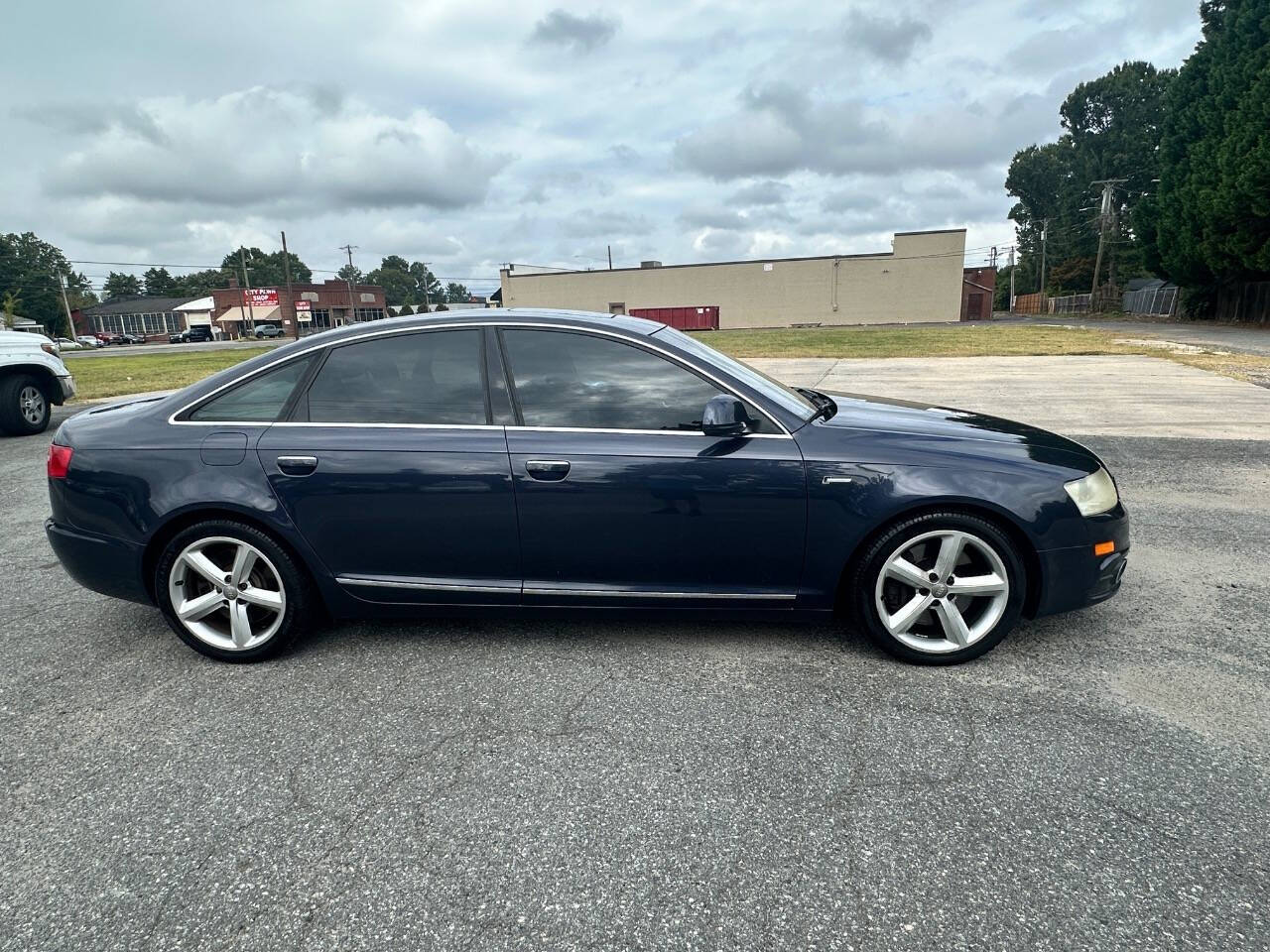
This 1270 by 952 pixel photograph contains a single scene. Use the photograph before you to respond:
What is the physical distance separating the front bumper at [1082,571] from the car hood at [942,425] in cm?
38

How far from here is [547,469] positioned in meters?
3.17

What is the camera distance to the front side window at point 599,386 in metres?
3.26

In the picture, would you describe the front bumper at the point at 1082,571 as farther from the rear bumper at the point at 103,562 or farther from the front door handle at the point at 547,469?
the rear bumper at the point at 103,562

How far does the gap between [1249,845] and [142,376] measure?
2374 cm

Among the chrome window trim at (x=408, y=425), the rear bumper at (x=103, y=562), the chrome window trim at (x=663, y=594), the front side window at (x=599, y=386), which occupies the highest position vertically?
the front side window at (x=599, y=386)

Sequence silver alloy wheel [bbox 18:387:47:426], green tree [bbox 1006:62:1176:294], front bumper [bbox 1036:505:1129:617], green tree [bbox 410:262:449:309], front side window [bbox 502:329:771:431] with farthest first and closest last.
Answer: green tree [bbox 410:262:449:309], green tree [bbox 1006:62:1176:294], silver alloy wheel [bbox 18:387:47:426], front side window [bbox 502:329:771:431], front bumper [bbox 1036:505:1129:617]

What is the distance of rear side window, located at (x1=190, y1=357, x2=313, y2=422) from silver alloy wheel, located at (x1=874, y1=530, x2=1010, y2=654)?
270 cm

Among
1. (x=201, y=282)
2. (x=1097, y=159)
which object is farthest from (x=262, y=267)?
(x=1097, y=159)

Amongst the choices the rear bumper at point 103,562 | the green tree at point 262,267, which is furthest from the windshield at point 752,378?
the green tree at point 262,267

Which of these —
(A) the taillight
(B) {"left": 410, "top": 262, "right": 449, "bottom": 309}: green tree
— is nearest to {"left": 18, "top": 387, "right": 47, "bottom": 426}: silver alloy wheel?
(A) the taillight

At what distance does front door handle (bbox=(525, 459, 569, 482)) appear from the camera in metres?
3.17

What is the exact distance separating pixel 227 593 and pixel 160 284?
15909 cm

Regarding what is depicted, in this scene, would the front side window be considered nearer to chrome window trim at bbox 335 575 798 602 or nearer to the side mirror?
the side mirror

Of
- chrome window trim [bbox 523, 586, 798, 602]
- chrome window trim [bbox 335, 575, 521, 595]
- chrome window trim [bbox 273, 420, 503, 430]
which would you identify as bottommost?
chrome window trim [bbox 523, 586, 798, 602]
